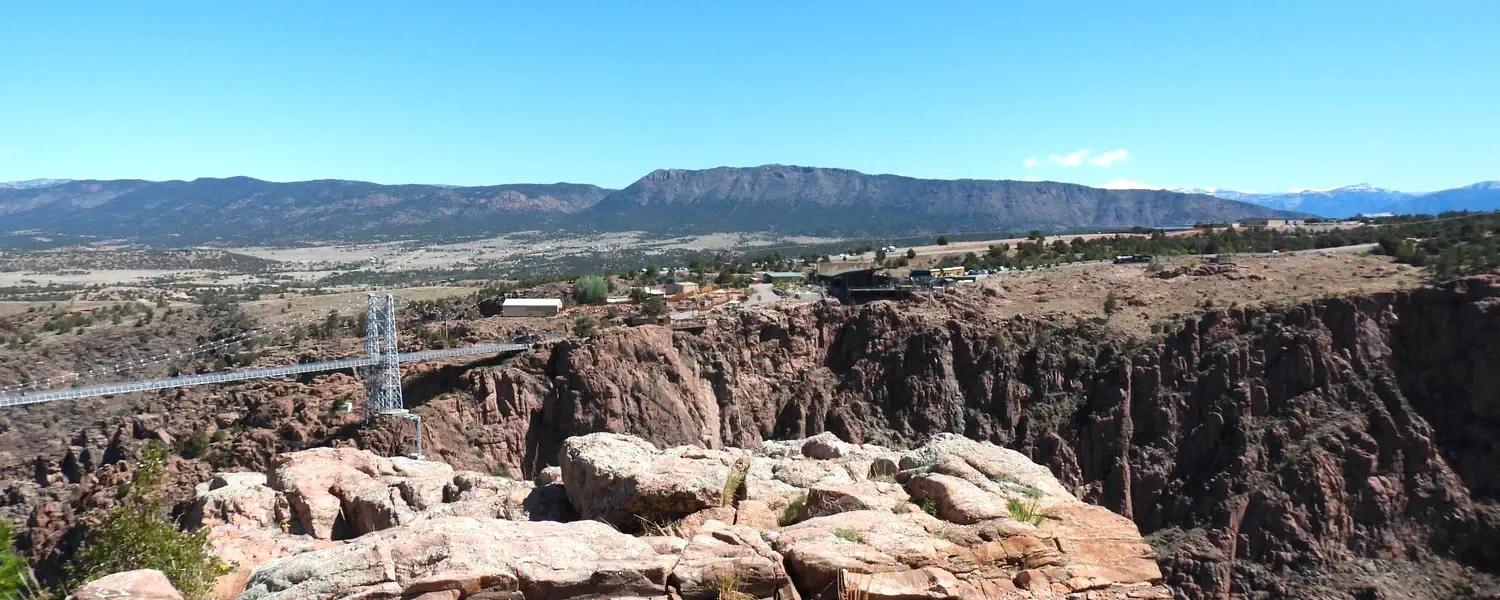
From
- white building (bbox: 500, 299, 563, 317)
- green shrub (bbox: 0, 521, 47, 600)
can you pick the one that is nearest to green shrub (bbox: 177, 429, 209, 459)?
white building (bbox: 500, 299, 563, 317)

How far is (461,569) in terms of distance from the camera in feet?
25.5

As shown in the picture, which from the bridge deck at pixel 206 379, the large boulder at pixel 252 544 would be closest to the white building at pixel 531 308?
the bridge deck at pixel 206 379

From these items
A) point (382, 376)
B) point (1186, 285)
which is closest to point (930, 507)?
point (382, 376)

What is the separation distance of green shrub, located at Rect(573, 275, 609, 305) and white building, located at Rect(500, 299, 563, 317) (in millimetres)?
3938

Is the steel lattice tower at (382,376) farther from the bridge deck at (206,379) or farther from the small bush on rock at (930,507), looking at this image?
the small bush on rock at (930,507)

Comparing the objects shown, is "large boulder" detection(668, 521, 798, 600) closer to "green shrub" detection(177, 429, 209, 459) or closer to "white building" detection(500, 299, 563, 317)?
"green shrub" detection(177, 429, 209, 459)

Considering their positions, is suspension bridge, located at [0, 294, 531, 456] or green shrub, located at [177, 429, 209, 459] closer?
green shrub, located at [177, 429, 209, 459]

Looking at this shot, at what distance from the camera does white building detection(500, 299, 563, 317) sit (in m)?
45.0

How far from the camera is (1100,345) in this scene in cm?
3984

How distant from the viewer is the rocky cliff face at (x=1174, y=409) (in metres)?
31.3

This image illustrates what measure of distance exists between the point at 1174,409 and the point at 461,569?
35.2 m

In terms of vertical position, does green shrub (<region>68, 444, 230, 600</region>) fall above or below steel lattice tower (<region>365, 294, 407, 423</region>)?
above

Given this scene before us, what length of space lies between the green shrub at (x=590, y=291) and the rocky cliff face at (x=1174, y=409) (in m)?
12.5

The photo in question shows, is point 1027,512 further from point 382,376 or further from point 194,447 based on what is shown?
point 194,447
